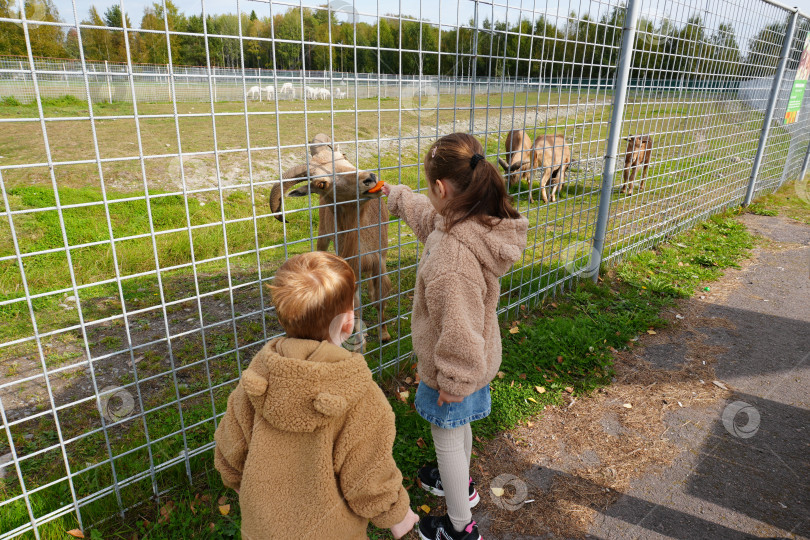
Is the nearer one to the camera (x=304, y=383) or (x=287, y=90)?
(x=304, y=383)

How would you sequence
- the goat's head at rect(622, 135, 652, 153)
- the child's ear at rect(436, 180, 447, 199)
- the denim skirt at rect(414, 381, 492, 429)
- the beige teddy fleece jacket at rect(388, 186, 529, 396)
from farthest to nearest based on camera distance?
the goat's head at rect(622, 135, 652, 153)
the denim skirt at rect(414, 381, 492, 429)
the child's ear at rect(436, 180, 447, 199)
the beige teddy fleece jacket at rect(388, 186, 529, 396)

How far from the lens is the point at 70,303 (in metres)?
5.00

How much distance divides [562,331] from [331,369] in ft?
11.4

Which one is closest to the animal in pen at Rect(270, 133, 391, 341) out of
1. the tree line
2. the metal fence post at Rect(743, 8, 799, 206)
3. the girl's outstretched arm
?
the girl's outstretched arm

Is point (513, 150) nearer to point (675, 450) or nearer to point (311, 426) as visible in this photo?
point (675, 450)

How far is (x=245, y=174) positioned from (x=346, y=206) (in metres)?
5.05

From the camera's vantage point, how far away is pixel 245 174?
8773 mm

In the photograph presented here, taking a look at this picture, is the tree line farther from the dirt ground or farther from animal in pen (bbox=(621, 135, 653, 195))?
the dirt ground

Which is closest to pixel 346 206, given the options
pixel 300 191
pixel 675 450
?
pixel 300 191

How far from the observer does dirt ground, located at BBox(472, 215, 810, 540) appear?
9.32 ft

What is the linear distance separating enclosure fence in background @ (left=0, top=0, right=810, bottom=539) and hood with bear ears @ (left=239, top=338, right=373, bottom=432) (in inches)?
40.5

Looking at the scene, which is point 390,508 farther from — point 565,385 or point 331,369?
point 565,385

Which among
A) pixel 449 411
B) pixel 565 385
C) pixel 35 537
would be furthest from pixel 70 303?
pixel 565 385

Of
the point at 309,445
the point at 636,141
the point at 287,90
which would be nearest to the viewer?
the point at 309,445
